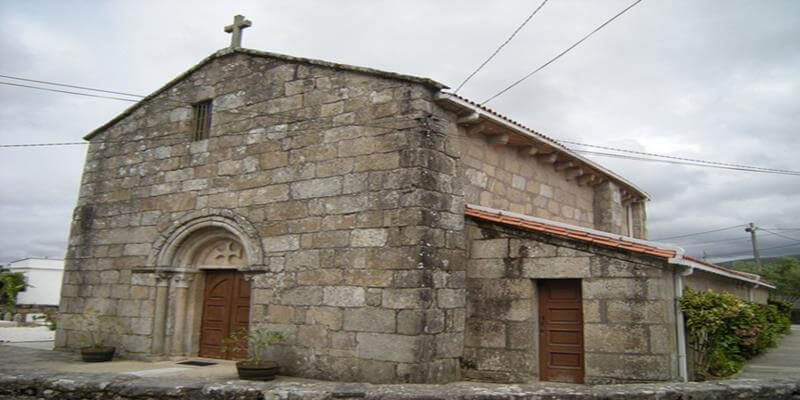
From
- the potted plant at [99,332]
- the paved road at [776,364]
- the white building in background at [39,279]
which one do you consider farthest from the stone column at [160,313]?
the white building in background at [39,279]

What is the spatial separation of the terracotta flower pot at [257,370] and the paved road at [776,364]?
5474 millimetres

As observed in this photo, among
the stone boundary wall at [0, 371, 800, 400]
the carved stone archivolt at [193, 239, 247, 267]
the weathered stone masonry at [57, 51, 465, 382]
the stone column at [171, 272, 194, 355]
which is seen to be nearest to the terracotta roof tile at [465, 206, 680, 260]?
the weathered stone masonry at [57, 51, 465, 382]

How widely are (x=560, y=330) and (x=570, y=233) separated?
128cm

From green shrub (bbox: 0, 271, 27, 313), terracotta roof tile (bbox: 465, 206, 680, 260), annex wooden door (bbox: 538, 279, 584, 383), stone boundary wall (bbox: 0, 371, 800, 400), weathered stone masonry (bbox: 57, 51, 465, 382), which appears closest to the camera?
stone boundary wall (bbox: 0, 371, 800, 400)

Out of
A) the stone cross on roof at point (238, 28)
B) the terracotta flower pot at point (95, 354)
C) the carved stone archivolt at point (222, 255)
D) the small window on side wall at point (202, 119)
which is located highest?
the stone cross on roof at point (238, 28)

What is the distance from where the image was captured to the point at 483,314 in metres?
7.41

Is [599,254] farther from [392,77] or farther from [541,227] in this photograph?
[392,77]

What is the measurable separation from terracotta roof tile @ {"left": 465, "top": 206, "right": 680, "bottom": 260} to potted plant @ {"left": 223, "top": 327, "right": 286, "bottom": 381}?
3264 mm

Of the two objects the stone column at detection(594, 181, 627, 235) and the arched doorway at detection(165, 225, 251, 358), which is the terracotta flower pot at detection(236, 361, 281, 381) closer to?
the arched doorway at detection(165, 225, 251, 358)

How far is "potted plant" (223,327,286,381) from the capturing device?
702 centimetres

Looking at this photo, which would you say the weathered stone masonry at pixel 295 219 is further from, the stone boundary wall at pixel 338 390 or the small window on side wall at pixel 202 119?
the stone boundary wall at pixel 338 390

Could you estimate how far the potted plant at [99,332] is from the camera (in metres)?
8.88

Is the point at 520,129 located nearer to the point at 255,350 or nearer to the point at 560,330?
the point at 560,330

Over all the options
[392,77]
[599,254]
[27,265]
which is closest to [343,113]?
[392,77]
